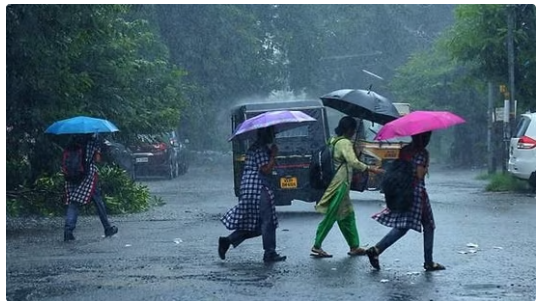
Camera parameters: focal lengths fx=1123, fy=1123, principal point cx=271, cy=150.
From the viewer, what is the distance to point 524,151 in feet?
70.7

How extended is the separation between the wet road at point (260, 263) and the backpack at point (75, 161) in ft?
2.90

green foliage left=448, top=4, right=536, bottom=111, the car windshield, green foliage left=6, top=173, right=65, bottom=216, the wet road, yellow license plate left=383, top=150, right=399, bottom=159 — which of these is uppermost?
green foliage left=448, top=4, right=536, bottom=111

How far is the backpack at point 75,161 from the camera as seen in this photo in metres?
14.1

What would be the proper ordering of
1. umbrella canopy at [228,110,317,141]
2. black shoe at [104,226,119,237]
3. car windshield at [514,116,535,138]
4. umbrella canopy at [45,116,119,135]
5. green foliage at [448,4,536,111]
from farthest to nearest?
1. green foliage at [448,4,536,111]
2. car windshield at [514,116,535,138]
3. black shoe at [104,226,119,237]
4. umbrella canopy at [45,116,119,135]
5. umbrella canopy at [228,110,317,141]

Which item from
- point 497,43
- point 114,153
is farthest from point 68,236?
point 497,43

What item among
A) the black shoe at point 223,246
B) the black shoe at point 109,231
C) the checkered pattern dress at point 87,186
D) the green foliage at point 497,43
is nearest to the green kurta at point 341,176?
the black shoe at point 223,246

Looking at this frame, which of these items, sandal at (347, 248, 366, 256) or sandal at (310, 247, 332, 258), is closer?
sandal at (310, 247, 332, 258)

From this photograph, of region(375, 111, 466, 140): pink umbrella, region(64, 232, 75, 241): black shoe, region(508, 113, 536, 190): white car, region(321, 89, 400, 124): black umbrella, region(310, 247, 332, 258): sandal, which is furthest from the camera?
region(508, 113, 536, 190): white car

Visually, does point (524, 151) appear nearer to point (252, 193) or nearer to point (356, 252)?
point (356, 252)

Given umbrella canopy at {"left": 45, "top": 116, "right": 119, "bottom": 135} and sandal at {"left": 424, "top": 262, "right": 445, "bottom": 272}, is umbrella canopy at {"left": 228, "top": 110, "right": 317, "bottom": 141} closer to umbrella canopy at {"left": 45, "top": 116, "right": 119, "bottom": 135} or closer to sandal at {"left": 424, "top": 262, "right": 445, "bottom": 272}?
sandal at {"left": 424, "top": 262, "right": 445, "bottom": 272}

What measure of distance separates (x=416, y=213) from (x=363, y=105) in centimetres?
194

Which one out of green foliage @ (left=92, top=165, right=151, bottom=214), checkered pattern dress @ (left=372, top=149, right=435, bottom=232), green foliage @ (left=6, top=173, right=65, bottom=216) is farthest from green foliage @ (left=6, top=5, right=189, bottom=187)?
checkered pattern dress @ (left=372, top=149, right=435, bottom=232)

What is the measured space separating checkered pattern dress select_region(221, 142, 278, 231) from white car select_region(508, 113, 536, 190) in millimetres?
10983

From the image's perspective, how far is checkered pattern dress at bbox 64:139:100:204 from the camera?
14203mm
